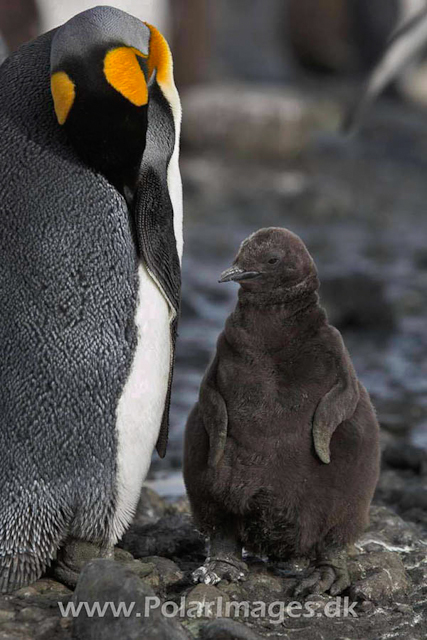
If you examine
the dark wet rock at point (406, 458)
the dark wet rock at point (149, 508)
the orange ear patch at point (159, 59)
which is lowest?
the dark wet rock at point (406, 458)

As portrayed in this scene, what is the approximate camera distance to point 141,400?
3250 millimetres

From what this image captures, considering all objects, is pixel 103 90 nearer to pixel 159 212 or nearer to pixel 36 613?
pixel 159 212

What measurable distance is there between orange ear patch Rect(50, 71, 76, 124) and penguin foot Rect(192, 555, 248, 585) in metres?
1.40

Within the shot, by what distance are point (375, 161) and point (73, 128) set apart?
35.7 ft

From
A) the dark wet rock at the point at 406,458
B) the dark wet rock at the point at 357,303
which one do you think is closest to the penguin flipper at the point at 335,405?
the dark wet rock at the point at 406,458

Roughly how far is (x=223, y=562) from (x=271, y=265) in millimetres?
922

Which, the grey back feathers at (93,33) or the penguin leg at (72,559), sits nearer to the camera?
the grey back feathers at (93,33)

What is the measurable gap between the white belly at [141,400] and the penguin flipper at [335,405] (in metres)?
0.50

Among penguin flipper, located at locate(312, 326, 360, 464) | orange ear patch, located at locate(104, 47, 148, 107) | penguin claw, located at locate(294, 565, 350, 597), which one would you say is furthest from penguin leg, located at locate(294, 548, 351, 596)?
orange ear patch, located at locate(104, 47, 148, 107)

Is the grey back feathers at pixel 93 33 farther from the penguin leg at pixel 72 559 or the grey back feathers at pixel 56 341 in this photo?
the penguin leg at pixel 72 559

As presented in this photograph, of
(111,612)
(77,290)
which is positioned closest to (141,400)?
(77,290)

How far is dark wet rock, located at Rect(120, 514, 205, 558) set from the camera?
3650 millimetres

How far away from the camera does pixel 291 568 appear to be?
136 inches

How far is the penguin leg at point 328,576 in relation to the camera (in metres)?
3.28
